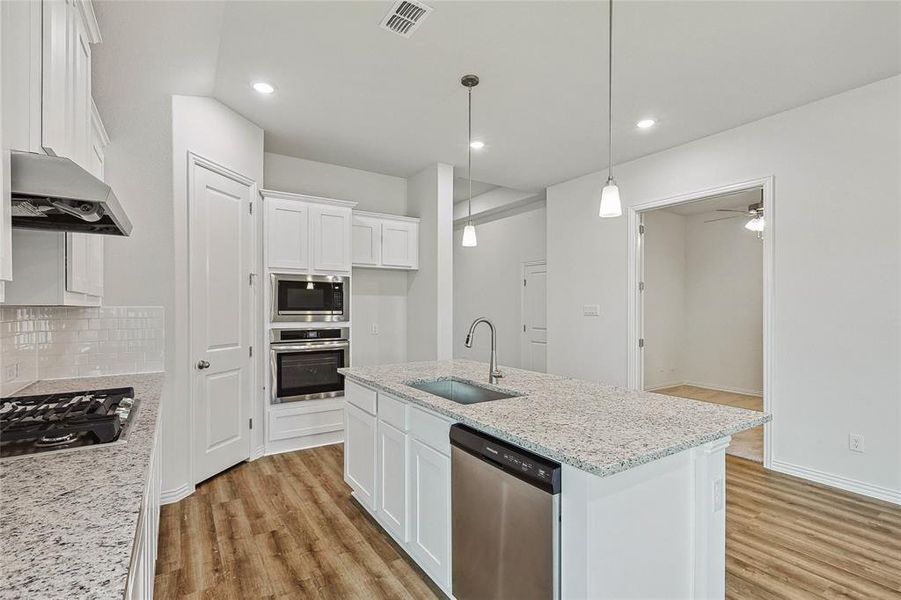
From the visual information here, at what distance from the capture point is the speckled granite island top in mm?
1341

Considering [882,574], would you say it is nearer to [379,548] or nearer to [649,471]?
[649,471]

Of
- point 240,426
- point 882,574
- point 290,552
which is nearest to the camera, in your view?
point 882,574

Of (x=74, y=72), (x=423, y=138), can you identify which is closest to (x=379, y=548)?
(x=74, y=72)

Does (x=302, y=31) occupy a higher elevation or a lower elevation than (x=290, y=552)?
higher

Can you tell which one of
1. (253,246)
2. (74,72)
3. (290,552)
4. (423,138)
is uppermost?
(423,138)

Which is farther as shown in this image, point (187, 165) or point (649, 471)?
point (187, 165)

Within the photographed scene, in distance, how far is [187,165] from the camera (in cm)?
304

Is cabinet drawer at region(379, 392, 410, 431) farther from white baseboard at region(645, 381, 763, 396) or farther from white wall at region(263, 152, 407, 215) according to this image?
white baseboard at region(645, 381, 763, 396)

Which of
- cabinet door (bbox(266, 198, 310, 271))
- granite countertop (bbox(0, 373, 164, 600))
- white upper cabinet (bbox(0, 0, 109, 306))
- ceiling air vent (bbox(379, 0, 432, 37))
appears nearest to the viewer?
granite countertop (bbox(0, 373, 164, 600))

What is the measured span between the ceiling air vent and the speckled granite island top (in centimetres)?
191

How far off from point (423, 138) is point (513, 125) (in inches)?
32.0

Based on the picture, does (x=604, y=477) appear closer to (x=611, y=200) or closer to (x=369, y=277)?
(x=611, y=200)

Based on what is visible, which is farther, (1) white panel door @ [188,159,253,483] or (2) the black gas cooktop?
(1) white panel door @ [188,159,253,483]

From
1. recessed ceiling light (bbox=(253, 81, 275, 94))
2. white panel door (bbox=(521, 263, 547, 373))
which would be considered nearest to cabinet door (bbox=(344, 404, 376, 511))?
recessed ceiling light (bbox=(253, 81, 275, 94))
